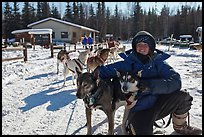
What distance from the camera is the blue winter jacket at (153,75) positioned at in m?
3.46

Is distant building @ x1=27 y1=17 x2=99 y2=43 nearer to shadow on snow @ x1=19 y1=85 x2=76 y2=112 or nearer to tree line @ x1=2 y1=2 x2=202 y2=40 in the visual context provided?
tree line @ x1=2 y1=2 x2=202 y2=40

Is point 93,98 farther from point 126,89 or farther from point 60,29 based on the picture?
point 60,29

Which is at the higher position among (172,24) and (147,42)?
(172,24)

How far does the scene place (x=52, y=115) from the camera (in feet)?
17.1

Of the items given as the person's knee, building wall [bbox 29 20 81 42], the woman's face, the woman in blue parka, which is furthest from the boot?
building wall [bbox 29 20 81 42]

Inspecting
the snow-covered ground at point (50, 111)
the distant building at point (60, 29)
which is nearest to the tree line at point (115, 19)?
the distant building at point (60, 29)

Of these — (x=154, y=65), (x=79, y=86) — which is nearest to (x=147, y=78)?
(x=154, y=65)

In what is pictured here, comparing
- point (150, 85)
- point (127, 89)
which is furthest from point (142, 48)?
point (127, 89)

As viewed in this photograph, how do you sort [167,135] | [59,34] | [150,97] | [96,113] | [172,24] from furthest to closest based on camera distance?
[172,24] < [59,34] < [96,113] < [167,135] < [150,97]

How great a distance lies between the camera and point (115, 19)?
6919 cm

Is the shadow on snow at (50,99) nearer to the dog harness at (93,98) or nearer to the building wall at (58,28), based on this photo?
the dog harness at (93,98)

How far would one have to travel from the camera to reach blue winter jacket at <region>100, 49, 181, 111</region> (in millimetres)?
3455

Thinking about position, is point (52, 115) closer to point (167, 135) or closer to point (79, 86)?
point (79, 86)

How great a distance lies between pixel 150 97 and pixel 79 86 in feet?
3.08
